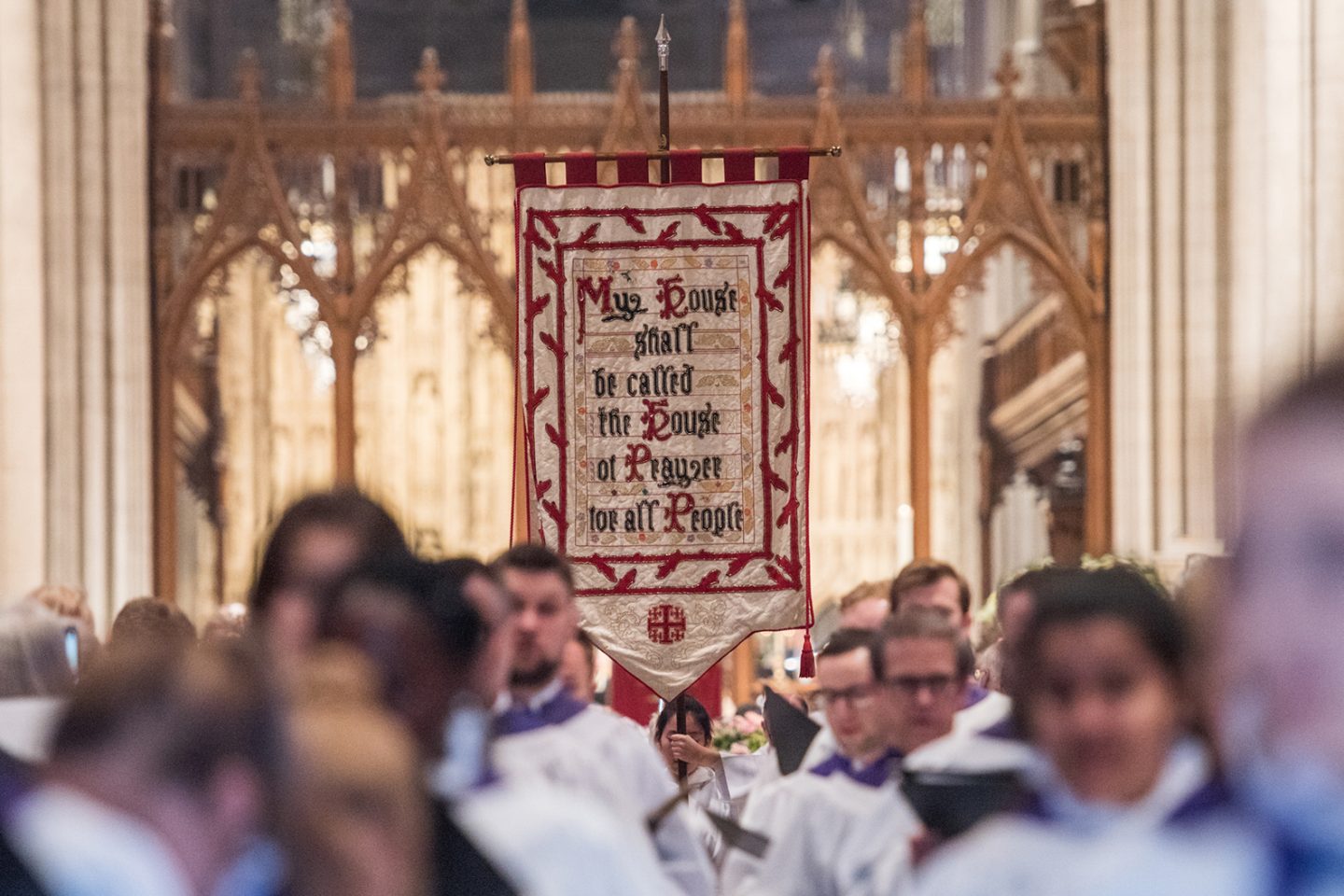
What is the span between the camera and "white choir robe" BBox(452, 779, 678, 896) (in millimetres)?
2379

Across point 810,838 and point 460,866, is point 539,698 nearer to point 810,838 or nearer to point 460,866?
point 810,838

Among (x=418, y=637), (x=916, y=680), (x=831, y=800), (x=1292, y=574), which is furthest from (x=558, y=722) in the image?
(x=1292, y=574)

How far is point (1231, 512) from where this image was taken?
1730mm

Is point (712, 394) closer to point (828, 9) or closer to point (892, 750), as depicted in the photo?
point (892, 750)

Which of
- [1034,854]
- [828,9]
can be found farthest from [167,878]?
[828,9]

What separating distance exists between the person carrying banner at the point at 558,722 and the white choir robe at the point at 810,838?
0.16 m

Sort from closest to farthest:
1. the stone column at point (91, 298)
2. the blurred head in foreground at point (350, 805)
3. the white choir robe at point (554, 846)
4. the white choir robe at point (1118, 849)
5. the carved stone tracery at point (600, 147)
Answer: the blurred head in foreground at point (350, 805) → the white choir robe at point (1118, 849) → the white choir robe at point (554, 846) → the stone column at point (91, 298) → the carved stone tracery at point (600, 147)

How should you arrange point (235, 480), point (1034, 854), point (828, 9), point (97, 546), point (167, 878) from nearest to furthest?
point (167, 878), point (1034, 854), point (97, 546), point (235, 480), point (828, 9)

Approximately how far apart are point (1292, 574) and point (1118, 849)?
0.59 meters

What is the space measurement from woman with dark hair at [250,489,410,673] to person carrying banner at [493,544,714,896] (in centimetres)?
69

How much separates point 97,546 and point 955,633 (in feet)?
24.3

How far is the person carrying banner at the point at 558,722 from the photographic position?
12.8ft

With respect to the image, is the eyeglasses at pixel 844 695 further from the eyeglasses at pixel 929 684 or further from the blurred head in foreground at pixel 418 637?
the blurred head in foreground at pixel 418 637

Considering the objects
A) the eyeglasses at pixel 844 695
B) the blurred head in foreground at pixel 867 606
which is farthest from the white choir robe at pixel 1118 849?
the blurred head in foreground at pixel 867 606
